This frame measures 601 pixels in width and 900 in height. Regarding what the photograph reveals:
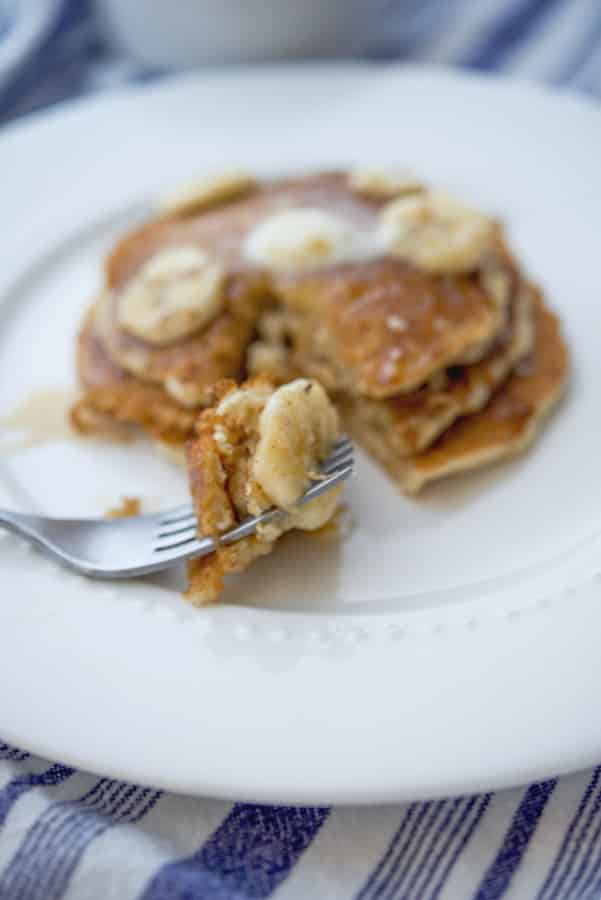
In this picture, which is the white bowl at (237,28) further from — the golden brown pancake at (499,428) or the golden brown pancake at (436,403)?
the golden brown pancake at (499,428)

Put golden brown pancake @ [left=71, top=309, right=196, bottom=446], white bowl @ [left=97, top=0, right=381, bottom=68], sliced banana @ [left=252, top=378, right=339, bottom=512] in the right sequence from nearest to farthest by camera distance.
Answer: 1. sliced banana @ [left=252, top=378, right=339, bottom=512]
2. golden brown pancake @ [left=71, top=309, right=196, bottom=446]
3. white bowl @ [left=97, top=0, right=381, bottom=68]

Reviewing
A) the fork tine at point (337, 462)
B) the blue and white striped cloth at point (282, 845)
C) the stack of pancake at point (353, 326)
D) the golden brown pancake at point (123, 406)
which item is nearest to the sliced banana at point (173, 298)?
the stack of pancake at point (353, 326)

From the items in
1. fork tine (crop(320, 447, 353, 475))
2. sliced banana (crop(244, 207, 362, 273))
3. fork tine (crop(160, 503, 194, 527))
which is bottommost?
fork tine (crop(320, 447, 353, 475))

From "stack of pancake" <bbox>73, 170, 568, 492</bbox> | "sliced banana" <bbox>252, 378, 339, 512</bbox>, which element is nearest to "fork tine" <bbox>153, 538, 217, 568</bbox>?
"sliced banana" <bbox>252, 378, 339, 512</bbox>

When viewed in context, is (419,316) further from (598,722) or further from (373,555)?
(598,722)

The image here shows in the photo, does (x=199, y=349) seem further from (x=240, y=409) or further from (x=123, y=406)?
(x=240, y=409)

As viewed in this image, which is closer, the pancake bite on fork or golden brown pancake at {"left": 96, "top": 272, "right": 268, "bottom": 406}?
the pancake bite on fork

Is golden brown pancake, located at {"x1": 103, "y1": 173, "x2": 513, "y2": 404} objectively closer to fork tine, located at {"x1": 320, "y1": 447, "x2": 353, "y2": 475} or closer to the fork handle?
fork tine, located at {"x1": 320, "y1": 447, "x2": 353, "y2": 475}
